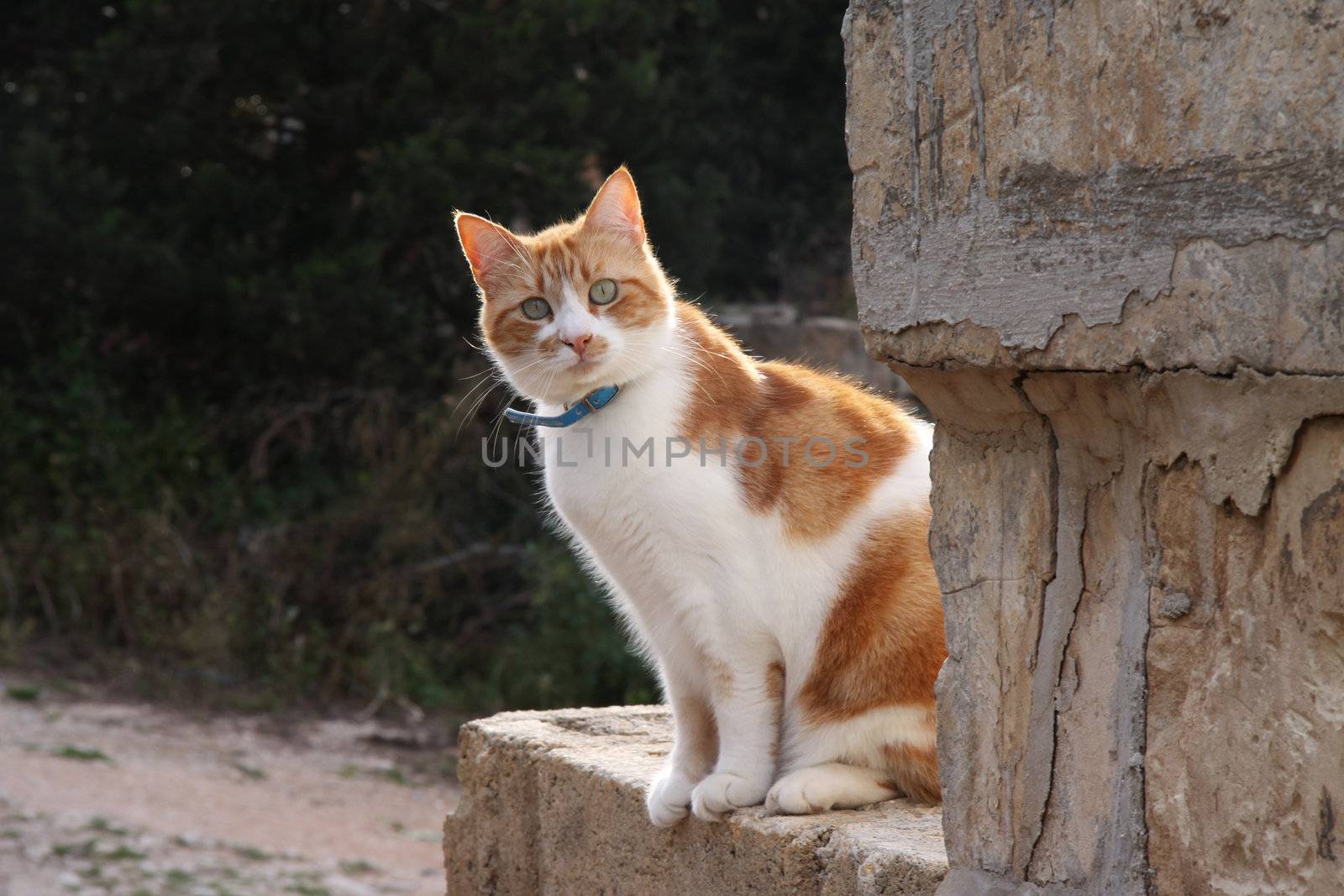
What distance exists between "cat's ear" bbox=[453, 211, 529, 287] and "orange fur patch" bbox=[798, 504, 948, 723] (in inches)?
33.9

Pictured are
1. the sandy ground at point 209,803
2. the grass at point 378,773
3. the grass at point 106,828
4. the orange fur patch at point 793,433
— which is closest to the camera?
the orange fur patch at point 793,433

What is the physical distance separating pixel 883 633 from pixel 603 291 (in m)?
0.79

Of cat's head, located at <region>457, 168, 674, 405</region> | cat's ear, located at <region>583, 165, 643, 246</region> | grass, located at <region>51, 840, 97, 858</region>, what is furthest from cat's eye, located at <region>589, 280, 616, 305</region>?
grass, located at <region>51, 840, 97, 858</region>

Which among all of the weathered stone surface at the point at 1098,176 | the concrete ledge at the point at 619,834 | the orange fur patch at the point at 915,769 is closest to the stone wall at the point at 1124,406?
the weathered stone surface at the point at 1098,176

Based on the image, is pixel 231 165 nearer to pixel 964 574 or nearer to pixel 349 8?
pixel 349 8

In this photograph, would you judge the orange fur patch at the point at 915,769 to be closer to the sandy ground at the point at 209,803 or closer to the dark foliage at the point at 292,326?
the sandy ground at the point at 209,803

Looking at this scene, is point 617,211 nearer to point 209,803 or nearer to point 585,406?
point 585,406

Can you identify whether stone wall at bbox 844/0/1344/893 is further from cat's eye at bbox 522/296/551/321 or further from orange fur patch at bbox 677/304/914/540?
cat's eye at bbox 522/296/551/321

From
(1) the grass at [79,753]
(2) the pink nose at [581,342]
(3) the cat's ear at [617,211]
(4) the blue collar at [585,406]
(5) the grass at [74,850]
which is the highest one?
(3) the cat's ear at [617,211]

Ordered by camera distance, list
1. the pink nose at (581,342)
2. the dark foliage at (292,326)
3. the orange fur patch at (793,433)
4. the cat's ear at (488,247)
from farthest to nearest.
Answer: the dark foliage at (292,326) → the cat's ear at (488,247) → the pink nose at (581,342) → the orange fur patch at (793,433)

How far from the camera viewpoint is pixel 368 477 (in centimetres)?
688

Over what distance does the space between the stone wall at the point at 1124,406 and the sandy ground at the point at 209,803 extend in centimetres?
326

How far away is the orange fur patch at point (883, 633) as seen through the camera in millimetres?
2094

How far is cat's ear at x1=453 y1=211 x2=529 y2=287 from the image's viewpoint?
8.20ft
